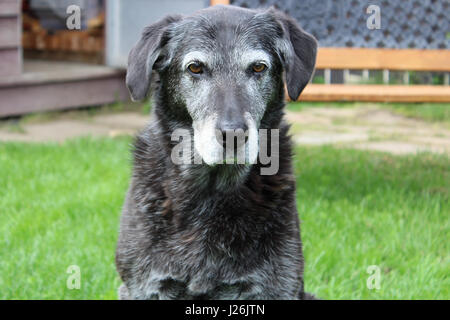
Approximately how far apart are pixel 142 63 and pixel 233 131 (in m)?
0.55

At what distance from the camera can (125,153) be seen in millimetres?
5914

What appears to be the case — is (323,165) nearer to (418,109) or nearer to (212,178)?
(212,178)

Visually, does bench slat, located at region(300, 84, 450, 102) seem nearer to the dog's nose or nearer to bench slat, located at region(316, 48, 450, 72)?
bench slat, located at region(316, 48, 450, 72)

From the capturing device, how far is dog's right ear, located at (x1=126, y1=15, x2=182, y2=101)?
2.70 m

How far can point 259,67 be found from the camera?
2.67m

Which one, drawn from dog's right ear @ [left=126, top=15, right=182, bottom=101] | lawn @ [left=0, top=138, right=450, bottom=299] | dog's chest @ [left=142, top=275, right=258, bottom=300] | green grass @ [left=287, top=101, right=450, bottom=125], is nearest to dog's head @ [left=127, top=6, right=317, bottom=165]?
dog's right ear @ [left=126, top=15, right=182, bottom=101]

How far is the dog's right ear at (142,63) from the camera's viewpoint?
106 inches

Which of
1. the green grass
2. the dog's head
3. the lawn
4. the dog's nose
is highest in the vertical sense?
the dog's head

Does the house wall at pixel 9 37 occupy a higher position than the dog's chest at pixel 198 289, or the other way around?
the house wall at pixel 9 37

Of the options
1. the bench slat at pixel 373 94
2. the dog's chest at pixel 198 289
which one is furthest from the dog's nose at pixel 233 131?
the bench slat at pixel 373 94

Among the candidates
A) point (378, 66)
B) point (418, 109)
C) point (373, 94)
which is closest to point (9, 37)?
point (378, 66)

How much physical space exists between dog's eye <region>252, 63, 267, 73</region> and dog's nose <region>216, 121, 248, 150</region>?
31 centimetres

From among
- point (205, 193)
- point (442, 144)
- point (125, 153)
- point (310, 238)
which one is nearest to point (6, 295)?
point (205, 193)

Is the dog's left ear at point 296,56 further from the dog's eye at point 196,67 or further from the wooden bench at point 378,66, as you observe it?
the wooden bench at point 378,66
